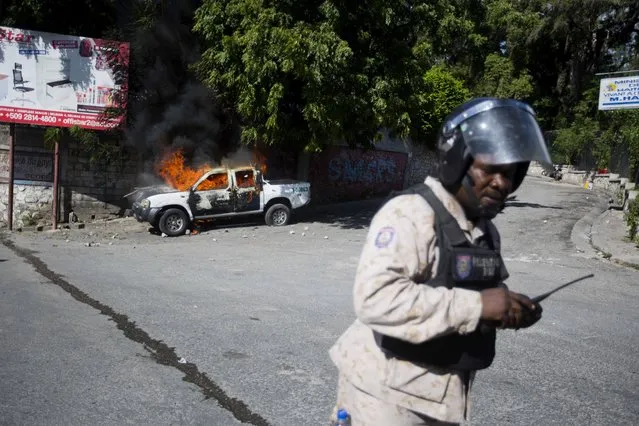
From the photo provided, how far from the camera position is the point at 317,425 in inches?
145

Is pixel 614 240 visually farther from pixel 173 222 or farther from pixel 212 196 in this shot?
pixel 173 222

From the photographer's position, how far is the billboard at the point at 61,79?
1627 cm

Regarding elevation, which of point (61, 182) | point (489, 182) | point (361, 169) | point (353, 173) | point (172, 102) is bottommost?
point (61, 182)

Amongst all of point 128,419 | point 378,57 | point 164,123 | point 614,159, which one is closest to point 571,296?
point 128,419

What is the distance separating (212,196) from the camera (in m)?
16.0

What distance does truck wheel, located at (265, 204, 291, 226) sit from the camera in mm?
16747

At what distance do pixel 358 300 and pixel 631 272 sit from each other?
404 inches

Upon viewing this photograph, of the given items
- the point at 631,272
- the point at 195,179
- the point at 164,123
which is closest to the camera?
the point at 631,272

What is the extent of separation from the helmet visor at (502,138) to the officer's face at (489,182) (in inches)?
1.0

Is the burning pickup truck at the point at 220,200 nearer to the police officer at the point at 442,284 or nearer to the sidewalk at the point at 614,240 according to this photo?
the sidewalk at the point at 614,240

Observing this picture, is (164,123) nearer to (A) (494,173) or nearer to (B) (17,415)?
(B) (17,415)

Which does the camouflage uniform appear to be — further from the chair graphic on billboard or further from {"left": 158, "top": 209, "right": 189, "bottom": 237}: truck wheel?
the chair graphic on billboard

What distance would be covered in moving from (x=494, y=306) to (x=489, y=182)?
357 millimetres

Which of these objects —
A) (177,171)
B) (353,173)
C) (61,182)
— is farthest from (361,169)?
(61,182)
